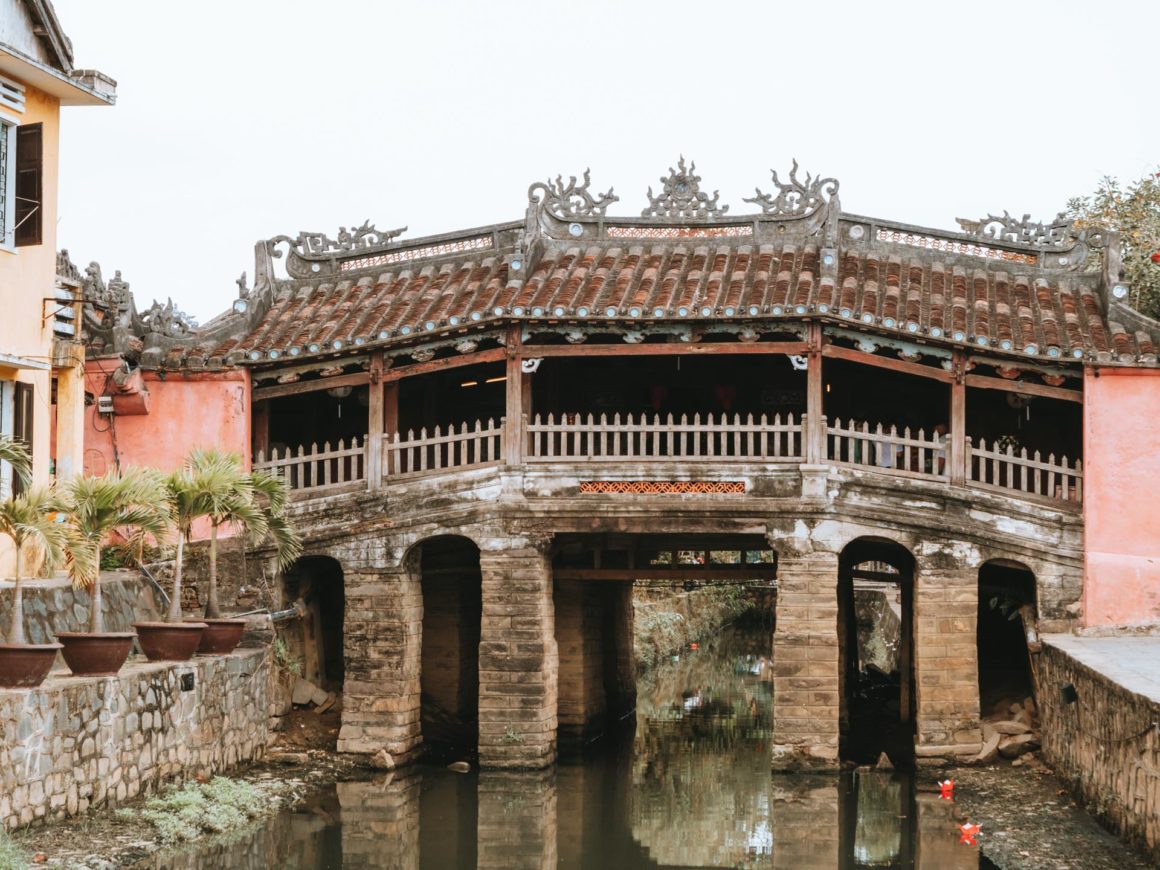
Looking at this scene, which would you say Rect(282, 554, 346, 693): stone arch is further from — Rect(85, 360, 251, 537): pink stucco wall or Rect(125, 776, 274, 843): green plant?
Rect(125, 776, 274, 843): green plant

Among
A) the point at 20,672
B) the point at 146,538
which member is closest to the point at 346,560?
the point at 146,538

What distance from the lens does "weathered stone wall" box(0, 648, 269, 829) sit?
13.4m

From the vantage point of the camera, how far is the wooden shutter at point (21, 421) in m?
17.4

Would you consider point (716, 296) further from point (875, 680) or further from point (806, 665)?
point (875, 680)

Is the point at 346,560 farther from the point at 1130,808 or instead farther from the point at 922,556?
the point at 1130,808

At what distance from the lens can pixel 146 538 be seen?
19.8 meters

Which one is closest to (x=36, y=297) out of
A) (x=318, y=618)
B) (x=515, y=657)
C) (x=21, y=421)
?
(x=21, y=421)

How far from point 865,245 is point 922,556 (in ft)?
14.1

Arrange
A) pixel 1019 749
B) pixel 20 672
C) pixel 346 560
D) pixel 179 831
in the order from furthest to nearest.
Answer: pixel 346 560 → pixel 1019 749 → pixel 179 831 → pixel 20 672

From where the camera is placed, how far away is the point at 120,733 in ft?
49.5

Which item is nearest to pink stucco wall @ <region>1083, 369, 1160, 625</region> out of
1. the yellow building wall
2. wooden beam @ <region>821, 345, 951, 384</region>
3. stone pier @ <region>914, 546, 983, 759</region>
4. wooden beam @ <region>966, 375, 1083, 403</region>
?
wooden beam @ <region>966, 375, 1083, 403</region>

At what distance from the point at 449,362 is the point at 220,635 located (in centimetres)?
437

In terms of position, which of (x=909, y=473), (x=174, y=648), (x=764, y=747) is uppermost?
(x=909, y=473)

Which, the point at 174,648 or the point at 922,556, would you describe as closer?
the point at 174,648
